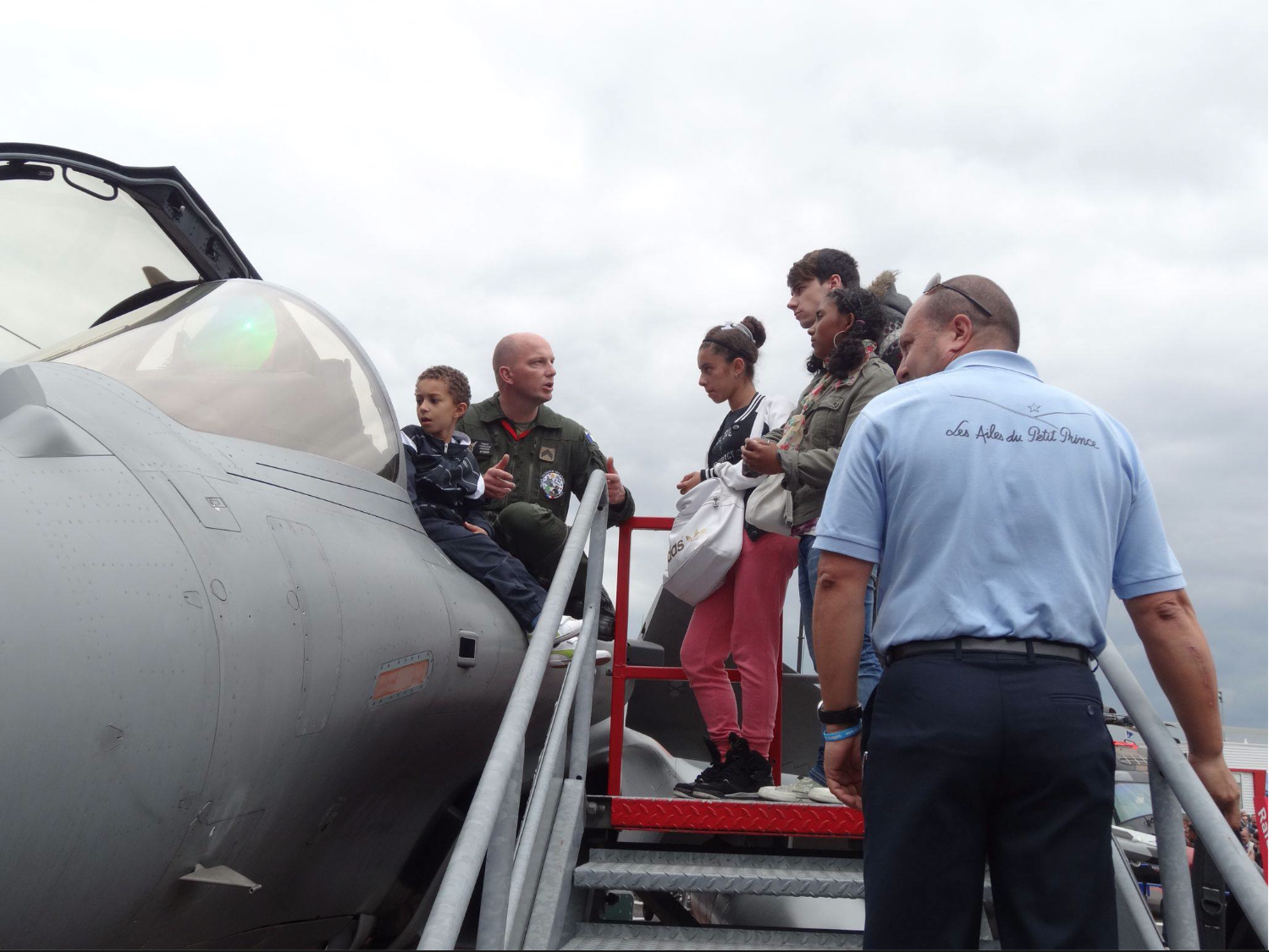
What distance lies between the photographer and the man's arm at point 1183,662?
235 cm

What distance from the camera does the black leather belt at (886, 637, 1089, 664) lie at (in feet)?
7.07

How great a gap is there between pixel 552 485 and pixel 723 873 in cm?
249

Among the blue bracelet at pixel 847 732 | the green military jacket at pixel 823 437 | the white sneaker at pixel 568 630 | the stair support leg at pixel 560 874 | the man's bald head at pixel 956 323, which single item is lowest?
the stair support leg at pixel 560 874

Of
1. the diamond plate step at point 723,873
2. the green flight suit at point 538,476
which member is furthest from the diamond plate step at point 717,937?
the green flight suit at point 538,476

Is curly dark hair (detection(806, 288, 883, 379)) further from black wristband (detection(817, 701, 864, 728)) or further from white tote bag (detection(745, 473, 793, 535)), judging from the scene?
black wristband (detection(817, 701, 864, 728))

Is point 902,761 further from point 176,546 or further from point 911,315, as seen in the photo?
point 176,546

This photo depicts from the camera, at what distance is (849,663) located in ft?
7.68

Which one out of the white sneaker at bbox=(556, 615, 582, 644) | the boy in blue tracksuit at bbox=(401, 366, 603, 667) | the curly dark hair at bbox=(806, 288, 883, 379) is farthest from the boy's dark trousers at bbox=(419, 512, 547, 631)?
the curly dark hair at bbox=(806, 288, 883, 379)

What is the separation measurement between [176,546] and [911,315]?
5.80 feet

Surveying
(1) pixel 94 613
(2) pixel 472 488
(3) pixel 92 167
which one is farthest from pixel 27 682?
(3) pixel 92 167

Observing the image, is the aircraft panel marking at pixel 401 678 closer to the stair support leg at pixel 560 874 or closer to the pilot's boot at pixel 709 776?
the stair support leg at pixel 560 874

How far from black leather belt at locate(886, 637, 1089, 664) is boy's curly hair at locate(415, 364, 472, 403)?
2.86m

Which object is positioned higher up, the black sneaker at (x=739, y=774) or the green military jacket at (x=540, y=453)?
the green military jacket at (x=540, y=453)

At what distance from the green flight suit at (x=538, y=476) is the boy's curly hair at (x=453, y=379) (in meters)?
0.60
